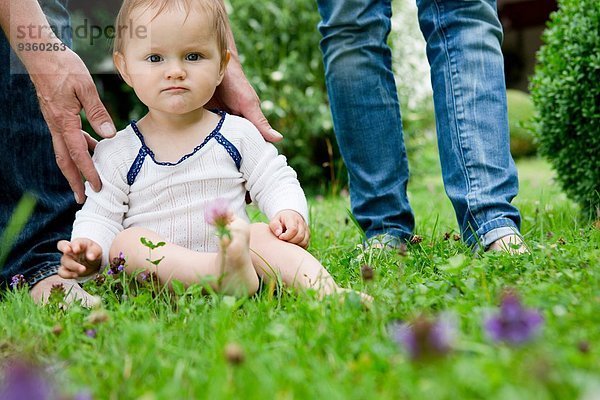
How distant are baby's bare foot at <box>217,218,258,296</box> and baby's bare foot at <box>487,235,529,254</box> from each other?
0.71 meters

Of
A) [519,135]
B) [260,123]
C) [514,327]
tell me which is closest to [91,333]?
[514,327]

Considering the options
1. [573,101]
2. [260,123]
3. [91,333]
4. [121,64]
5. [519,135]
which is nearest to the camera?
[91,333]

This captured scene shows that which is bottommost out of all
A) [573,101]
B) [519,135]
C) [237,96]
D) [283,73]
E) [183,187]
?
[519,135]

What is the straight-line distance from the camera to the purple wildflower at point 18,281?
1.98 m

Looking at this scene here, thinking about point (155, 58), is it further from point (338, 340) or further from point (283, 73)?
point (283, 73)

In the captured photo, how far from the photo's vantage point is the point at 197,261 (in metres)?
1.81

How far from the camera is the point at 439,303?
58.4 inches

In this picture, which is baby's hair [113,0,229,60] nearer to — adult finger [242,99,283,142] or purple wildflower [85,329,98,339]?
adult finger [242,99,283,142]

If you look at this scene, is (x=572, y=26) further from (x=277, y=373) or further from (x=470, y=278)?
(x=277, y=373)

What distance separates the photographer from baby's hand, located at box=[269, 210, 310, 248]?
6.24 feet

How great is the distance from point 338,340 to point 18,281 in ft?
3.76

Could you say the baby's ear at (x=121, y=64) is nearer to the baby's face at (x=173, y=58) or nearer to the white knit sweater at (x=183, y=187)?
the baby's face at (x=173, y=58)

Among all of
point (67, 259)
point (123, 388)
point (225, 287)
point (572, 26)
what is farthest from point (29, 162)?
point (572, 26)

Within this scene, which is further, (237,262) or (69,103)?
(69,103)
